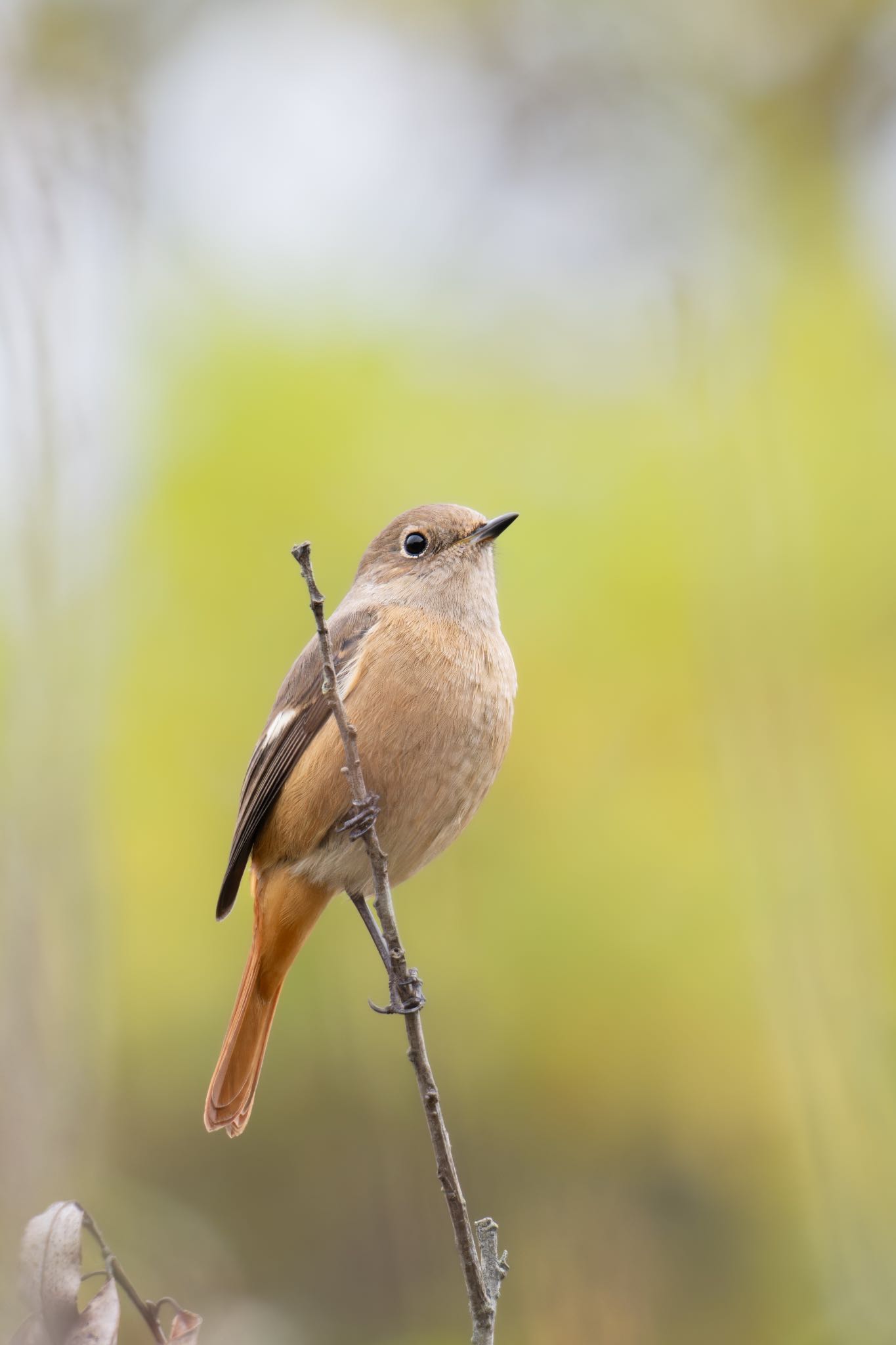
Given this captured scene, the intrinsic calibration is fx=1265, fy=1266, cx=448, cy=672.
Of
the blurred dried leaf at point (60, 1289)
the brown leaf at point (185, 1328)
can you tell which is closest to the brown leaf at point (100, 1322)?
the blurred dried leaf at point (60, 1289)

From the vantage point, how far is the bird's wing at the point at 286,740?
12.2ft

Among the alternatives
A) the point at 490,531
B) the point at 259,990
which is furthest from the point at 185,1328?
the point at 490,531

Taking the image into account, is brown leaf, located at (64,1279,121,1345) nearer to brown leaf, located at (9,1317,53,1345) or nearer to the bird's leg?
brown leaf, located at (9,1317,53,1345)

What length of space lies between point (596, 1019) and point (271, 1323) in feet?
7.91

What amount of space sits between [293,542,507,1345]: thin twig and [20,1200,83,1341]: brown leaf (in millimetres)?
621

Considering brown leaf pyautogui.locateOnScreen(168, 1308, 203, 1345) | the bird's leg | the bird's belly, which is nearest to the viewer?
brown leaf pyautogui.locateOnScreen(168, 1308, 203, 1345)

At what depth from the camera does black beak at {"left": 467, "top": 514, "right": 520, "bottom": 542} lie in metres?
3.87

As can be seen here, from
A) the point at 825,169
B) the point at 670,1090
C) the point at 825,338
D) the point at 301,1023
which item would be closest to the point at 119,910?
the point at 301,1023

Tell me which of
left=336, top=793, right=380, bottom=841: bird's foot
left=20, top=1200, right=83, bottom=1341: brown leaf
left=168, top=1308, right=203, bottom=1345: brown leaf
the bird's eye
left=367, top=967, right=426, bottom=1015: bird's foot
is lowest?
left=168, top=1308, right=203, bottom=1345: brown leaf

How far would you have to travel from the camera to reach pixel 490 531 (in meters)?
3.95

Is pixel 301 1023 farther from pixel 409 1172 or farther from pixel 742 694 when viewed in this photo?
pixel 742 694

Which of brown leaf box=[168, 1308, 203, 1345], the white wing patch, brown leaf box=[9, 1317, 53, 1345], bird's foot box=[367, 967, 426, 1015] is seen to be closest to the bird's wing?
the white wing patch

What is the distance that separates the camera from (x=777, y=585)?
350 cm

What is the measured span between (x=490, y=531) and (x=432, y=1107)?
204cm
